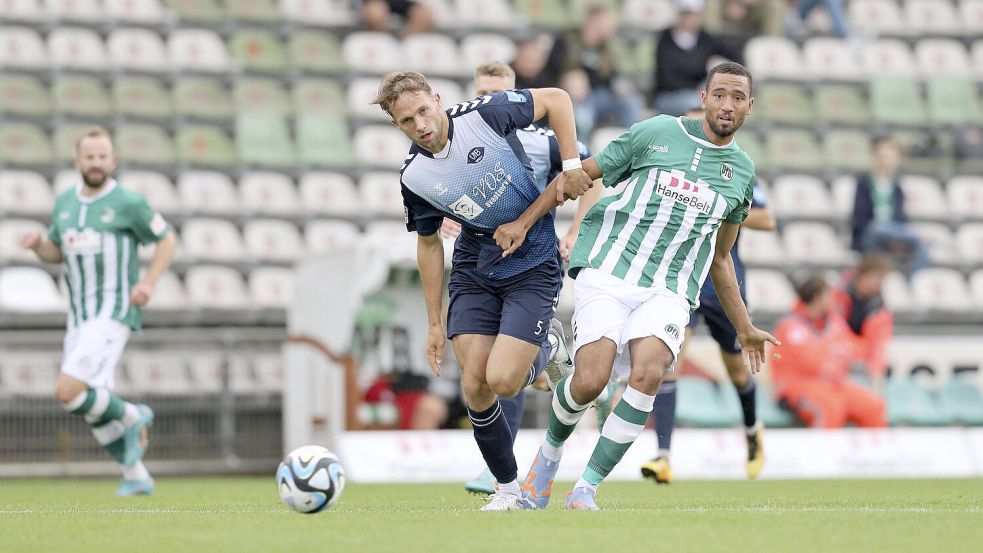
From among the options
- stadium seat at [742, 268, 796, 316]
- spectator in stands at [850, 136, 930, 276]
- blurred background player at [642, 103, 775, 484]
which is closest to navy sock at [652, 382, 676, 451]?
blurred background player at [642, 103, 775, 484]

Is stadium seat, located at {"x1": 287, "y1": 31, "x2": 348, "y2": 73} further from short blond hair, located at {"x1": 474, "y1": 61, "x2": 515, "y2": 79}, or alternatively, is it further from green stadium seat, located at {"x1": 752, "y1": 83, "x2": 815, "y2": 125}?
short blond hair, located at {"x1": 474, "y1": 61, "x2": 515, "y2": 79}

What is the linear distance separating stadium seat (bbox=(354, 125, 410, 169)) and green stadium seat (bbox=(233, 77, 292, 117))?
93 centimetres

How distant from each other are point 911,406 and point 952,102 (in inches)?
257

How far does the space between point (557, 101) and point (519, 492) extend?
1.93 metres

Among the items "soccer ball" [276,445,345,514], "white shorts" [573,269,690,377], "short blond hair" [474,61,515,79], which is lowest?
"soccer ball" [276,445,345,514]

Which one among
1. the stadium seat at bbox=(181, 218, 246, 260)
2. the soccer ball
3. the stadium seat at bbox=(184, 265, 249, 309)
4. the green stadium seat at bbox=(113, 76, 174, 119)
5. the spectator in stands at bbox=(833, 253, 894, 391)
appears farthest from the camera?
the green stadium seat at bbox=(113, 76, 174, 119)

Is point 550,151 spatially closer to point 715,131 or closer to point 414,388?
point 715,131

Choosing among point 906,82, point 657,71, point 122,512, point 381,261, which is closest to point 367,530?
point 122,512

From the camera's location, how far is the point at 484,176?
7.49 meters

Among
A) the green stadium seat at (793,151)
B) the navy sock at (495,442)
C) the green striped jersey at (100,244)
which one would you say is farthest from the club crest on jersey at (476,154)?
the green stadium seat at (793,151)

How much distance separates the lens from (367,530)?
6168 millimetres

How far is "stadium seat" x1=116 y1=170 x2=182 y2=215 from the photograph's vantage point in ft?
51.4

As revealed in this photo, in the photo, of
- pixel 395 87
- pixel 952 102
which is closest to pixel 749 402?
pixel 395 87

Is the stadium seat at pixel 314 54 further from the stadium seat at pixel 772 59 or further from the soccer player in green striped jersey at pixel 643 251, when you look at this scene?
the soccer player in green striped jersey at pixel 643 251
